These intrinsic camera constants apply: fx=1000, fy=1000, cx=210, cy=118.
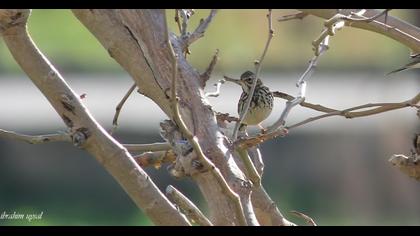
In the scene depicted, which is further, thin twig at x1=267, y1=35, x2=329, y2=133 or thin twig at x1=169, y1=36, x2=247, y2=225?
thin twig at x1=267, y1=35, x2=329, y2=133

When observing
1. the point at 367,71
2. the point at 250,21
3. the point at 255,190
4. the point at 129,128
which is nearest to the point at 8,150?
the point at 129,128

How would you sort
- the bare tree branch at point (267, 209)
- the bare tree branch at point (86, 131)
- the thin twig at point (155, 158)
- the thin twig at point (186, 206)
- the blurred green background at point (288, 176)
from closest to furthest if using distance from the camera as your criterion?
the bare tree branch at point (86, 131) < the thin twig at point (186, 206) < the bare tree branch at point (267, 209) < the thin twig at point (155, 158) < the blurred green background at point (288, 176)

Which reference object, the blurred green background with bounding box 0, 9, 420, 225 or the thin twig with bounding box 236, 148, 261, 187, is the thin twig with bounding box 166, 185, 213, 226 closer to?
the thin twig with bounding box 236, 148, 261, 187

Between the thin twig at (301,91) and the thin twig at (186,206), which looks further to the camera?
the thin twig at (301,91)

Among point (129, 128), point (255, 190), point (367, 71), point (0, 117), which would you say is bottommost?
Answer: point (0, 117)

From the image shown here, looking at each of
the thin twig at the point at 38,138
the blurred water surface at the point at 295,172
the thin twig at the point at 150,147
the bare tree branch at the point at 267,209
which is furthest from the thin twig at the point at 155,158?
the blurred water surface at the point at 295,172

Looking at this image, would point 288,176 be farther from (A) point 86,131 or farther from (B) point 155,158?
(A) point 86,131

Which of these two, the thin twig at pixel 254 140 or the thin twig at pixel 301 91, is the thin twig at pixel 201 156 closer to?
the thin twig at pixel 254 140

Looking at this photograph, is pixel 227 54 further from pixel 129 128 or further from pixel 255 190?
pixel 255 190

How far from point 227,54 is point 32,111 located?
203 cm

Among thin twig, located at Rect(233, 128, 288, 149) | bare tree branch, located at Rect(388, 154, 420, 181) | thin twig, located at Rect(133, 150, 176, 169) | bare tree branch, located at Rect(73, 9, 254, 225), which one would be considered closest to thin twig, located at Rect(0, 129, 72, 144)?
bare tree branch, located at Rect(73, 9, 254, 225)

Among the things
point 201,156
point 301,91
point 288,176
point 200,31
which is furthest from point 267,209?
point 288,176

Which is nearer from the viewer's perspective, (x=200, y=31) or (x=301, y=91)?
(x=200, y=31)

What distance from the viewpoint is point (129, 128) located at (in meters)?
8.12
